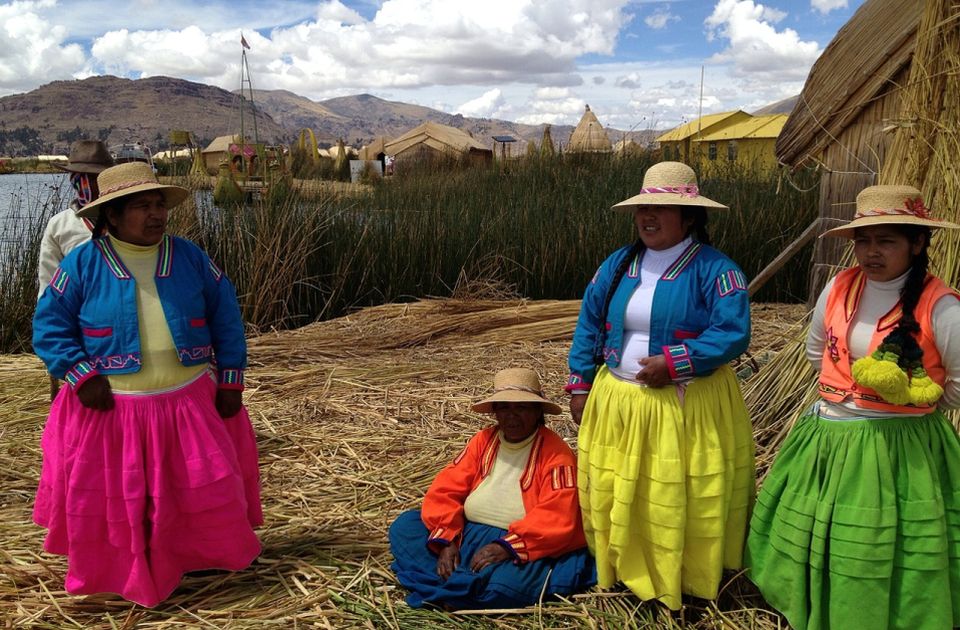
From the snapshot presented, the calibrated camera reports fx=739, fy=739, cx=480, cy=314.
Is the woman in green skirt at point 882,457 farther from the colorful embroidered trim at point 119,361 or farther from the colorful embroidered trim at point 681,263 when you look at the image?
the colorful embroidered trim at point 119,361

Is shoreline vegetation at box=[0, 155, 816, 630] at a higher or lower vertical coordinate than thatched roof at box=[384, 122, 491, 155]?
lower

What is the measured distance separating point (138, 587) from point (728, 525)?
175 centimetres

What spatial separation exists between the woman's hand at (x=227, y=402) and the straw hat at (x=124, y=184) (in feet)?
2.07

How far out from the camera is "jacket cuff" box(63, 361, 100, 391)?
212cm

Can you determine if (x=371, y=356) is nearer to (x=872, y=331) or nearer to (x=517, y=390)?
(x=517, y=390)

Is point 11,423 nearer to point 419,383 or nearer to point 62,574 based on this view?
point 62,574

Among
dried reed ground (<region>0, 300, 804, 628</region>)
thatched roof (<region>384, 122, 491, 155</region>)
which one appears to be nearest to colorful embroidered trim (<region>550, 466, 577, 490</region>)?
dried reed ground (<region>0, 300, 804, 628</region>)

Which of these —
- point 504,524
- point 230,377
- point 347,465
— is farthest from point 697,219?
point 347,465

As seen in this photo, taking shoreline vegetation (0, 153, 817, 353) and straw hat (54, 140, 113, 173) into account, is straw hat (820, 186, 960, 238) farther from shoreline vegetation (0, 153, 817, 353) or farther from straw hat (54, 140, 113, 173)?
shoreline vegetation (0, 153, 817, 353)

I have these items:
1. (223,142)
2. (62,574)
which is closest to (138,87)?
(223,142)

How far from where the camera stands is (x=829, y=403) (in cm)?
193

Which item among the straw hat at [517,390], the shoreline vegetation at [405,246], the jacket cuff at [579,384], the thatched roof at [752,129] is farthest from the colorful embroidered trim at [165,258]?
the thatched roof at [752,129]

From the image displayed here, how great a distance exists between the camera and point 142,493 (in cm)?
217

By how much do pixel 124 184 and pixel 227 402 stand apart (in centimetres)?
73
